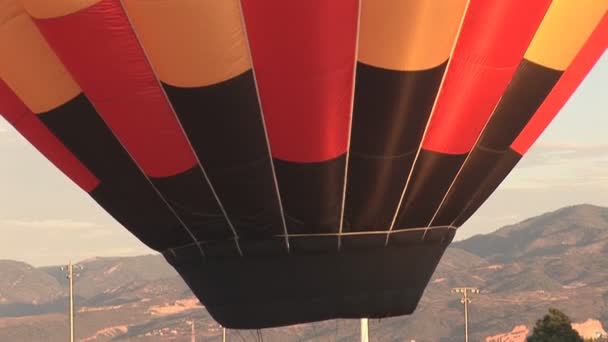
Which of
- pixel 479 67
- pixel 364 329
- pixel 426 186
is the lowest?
pixel 364 329

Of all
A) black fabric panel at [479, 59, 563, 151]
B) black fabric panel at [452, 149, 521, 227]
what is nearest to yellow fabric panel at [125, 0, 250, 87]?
black fabric panel at [479, 59, 563, 151]

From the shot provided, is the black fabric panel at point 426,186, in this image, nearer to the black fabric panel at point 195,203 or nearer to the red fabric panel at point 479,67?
the red fabric panel at point 479,67

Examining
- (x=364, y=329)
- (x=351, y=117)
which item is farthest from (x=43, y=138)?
(x=364, y=329)

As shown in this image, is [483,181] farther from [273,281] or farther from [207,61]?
[207,61]

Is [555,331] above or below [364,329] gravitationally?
above

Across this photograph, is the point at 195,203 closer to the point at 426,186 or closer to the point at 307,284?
the point at 307,284

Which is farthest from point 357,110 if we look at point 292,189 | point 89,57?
point 89,57

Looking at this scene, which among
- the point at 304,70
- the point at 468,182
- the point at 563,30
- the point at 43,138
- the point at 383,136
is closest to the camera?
the point at 304,70
